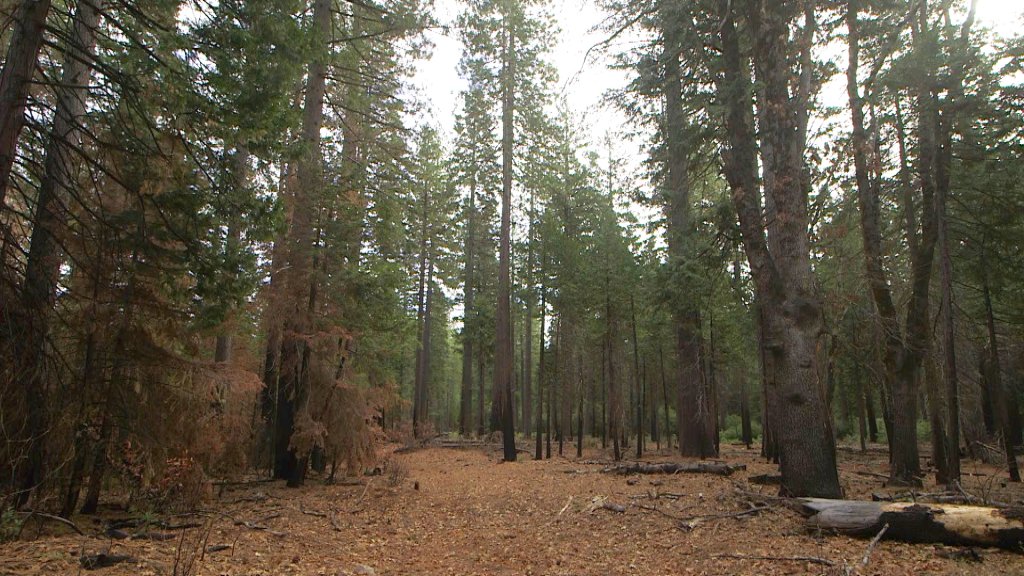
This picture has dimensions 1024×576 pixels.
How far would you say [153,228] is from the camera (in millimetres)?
6938

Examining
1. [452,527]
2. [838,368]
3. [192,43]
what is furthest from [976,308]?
[192,43]

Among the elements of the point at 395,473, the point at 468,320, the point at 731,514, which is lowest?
the point at 395,473

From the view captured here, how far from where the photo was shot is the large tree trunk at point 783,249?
762cm

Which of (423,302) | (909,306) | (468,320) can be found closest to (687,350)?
(909,306)

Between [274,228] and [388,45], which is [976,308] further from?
[274,228]

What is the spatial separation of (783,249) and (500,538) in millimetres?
5793

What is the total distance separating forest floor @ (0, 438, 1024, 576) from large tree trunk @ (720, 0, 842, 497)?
3.12 feet

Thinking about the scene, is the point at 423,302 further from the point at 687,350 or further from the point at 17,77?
the point at 17,77

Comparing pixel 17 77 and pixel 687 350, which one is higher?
pixel 17 77

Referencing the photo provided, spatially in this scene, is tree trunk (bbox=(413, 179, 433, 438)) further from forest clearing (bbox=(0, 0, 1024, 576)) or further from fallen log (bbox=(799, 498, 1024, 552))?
fallen log (bbox=(799, 498, 1024, 552))

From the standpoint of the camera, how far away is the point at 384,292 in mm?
11781

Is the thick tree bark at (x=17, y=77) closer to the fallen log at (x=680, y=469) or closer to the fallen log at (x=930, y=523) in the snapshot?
the fallen log at (x=930, y=523)

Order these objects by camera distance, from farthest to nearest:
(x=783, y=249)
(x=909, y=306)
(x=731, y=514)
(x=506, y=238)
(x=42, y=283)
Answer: (x=506, y=238), (x=909, y=306), (x=783, y=249), (x=731, y=514), (x=42, y=283)

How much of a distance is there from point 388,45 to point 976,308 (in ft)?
66.1
